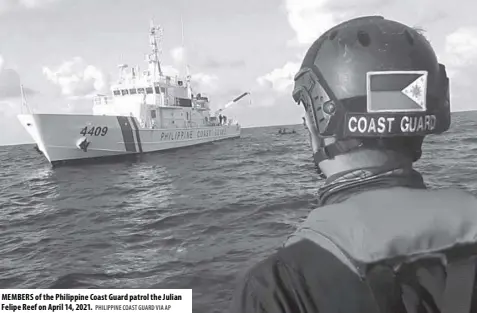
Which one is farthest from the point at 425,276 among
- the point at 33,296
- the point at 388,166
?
the point at 33,296

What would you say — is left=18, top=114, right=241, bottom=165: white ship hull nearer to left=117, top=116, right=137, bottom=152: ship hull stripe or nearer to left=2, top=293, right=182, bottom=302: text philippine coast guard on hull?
left=117, top=116, right=137, bottom=152: ship hull stripe

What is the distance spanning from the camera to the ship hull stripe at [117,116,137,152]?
28047mm

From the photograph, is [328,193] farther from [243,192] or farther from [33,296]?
[243,192]

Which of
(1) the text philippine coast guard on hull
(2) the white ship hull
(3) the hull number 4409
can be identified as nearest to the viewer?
(1) the text philippine coast guard on hull

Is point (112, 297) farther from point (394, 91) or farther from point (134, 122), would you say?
point (134, 122)

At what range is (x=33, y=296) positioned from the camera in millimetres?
4812

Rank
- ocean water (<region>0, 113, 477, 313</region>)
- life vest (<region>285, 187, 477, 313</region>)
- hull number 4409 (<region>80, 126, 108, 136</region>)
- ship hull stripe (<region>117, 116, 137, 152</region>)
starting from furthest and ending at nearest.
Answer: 1. ship hull stripe (<region>117, 116, 137, 152</region>)
2. hull number 4409 (<region>80, 126, 108, 136</region>)
3. ocean water (<region>0, 113, 477, 313</region>)
4. life vest (<region>285, 187, 477, 313</region>)

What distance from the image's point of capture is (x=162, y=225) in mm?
9664

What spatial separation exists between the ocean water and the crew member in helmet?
12.5 ft

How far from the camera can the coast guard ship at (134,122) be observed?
2653 cm
